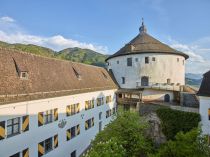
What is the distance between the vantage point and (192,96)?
28.2 metres

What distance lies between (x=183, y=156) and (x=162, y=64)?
2803cm

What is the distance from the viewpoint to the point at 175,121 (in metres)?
23.3

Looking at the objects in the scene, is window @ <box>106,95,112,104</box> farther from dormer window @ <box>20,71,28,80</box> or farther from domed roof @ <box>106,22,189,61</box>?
dormer window @ <box>20,71,28,80</box>

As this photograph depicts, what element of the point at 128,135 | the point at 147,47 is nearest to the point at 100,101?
the point at 128,135

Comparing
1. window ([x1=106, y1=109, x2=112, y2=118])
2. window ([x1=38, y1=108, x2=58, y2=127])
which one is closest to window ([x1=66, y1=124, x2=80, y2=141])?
window ([x1=38, y1=108, x2=58, y2=127])

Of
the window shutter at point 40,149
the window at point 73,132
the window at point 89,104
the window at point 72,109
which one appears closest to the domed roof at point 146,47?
the window at point 89,104

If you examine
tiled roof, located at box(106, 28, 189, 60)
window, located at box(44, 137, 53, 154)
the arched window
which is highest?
tiled roof, located at box(106, 28, 189, 60)

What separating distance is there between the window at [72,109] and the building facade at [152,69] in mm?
13136

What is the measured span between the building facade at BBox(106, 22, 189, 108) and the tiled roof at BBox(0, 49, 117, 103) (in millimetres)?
12503

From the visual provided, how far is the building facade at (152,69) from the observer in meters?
36.5

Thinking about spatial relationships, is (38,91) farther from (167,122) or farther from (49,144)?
(167,122)

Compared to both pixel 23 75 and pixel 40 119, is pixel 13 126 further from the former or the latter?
pixel 23 75

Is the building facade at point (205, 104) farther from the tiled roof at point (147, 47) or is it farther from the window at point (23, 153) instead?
the tiled roof at point (147, 47)

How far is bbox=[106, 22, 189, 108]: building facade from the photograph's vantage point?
3647 centimetres
